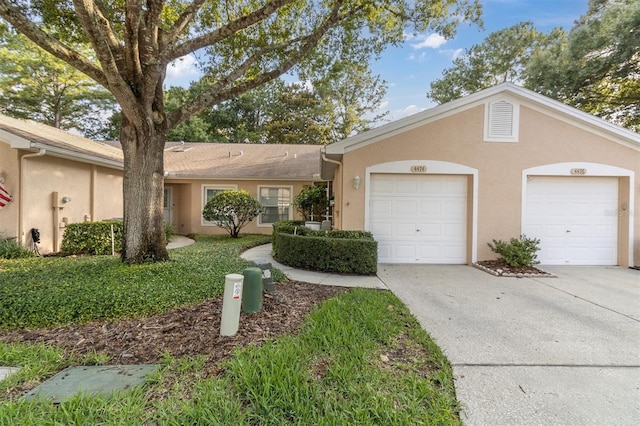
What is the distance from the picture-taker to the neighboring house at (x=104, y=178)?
7.46m

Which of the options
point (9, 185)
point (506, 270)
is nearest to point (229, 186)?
point (9, 185)

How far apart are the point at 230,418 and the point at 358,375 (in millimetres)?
1083

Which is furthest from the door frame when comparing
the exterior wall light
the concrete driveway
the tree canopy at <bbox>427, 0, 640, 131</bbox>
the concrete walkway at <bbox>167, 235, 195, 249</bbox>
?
the tree canopy at <bbox>427, 0, 640, 131</bbox>

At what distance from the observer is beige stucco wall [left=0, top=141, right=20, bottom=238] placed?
7363mm

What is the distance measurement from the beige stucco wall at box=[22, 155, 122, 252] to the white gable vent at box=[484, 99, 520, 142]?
11.8 meters

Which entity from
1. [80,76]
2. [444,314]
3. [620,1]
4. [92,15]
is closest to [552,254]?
[444,314]

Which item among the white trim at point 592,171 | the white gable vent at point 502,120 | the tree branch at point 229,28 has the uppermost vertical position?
the tree branch at point 229,28

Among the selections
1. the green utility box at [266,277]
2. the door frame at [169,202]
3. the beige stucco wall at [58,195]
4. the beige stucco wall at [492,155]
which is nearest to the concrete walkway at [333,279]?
the green utility box at [266,277]

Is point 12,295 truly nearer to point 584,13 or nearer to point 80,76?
point 584,13

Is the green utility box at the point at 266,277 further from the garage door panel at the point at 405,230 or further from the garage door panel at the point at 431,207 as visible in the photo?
the garage door panel at the point at 431,207

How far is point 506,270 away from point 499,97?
171 inches

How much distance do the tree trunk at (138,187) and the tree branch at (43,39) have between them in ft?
2.94

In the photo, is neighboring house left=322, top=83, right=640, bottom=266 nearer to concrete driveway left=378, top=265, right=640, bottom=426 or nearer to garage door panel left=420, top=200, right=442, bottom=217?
garage door panel left=420, top=200, right=442, bottom=217

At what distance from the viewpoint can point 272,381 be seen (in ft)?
7.95
